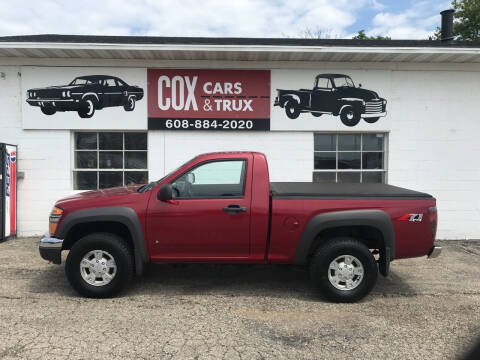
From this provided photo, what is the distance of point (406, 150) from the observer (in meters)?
8.28

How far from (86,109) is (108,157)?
1.07m

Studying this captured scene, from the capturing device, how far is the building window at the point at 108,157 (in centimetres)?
816

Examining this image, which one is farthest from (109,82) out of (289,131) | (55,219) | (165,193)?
(165,193)

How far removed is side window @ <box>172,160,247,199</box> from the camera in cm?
465

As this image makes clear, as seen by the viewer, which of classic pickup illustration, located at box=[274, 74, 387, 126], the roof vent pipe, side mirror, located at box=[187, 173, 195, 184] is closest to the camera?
side mirror, located at box=[187, 173, 195, 184]

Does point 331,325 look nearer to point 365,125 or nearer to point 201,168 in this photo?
point 201,168

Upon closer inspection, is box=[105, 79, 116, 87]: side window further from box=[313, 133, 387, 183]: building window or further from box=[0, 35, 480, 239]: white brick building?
box=[313, 133, 387, 183]: building window

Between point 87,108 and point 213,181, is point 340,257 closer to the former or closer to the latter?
point 213,181

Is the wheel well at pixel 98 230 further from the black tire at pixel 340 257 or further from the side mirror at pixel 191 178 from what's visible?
the black tire at pixel 340 257

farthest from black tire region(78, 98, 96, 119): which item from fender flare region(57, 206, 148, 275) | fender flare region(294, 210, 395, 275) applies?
fender flare region(294, 210, 395, 275)

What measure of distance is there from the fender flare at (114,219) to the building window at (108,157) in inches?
143

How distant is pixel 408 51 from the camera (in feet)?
25.0

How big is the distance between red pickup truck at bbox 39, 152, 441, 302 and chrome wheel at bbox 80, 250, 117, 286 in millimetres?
12

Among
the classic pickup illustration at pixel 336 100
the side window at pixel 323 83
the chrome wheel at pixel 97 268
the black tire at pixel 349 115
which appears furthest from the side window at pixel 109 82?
the black tire at pixel 349 115
